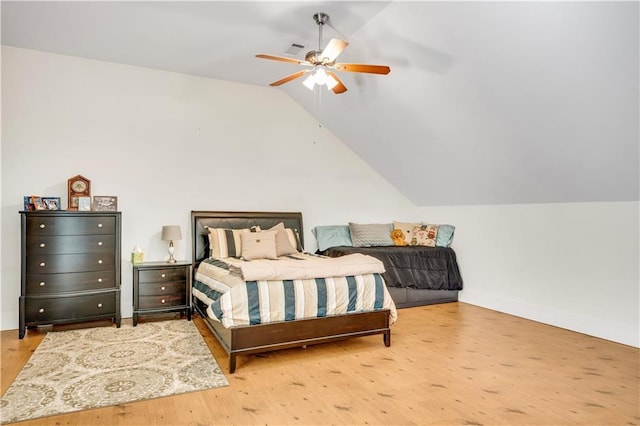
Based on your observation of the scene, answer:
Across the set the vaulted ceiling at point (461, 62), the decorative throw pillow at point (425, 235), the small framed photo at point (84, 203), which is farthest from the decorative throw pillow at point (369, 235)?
the small framed photo at point (84, 203)

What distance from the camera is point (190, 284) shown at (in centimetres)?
446

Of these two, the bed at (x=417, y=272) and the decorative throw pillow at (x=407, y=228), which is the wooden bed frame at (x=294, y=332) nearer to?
the bed at (x=417, y=272)

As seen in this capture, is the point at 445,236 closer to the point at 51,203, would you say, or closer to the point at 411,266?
the point at 411,266

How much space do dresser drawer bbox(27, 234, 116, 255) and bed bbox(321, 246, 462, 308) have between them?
8.99 ft

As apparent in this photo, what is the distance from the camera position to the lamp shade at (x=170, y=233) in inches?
173

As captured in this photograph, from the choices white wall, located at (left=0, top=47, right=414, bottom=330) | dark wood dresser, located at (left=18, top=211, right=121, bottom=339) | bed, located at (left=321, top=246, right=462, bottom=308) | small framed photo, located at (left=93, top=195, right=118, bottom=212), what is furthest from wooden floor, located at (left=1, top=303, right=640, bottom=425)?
white wall, located at (left=0, top=47, right=414, bottom=330)

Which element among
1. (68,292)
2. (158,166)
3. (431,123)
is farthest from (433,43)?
(68,292)

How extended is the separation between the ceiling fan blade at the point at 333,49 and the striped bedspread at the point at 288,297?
1.80m

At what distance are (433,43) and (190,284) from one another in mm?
3551

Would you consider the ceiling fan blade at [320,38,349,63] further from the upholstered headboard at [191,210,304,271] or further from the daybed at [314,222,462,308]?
the daybed at [314,222,462,308]

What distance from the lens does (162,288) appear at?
4242 mm

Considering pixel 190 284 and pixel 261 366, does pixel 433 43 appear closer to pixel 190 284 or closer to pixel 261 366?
pixel 261 366

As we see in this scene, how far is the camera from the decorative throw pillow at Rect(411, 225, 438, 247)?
18.9 ft

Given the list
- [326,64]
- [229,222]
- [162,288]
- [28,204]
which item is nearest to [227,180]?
[229,222]
